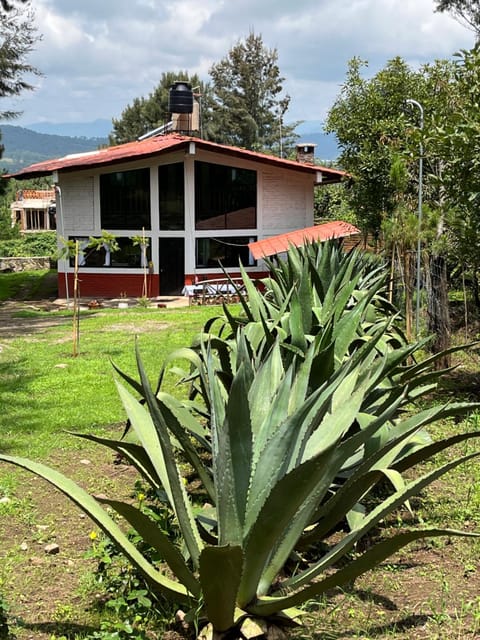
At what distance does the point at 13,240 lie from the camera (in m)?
44.1

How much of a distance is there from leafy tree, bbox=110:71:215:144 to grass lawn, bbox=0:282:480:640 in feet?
177

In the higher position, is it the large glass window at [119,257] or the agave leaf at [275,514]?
the large glass window at [119,257]

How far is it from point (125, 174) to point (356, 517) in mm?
20070

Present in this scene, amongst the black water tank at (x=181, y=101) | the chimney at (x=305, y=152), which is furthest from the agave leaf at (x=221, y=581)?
the chimney at (x=305, y=152)

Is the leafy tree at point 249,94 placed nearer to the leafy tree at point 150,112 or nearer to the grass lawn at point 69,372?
the leafy tree at point 150,112

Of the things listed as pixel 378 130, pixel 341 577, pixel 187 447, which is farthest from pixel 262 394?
→ pixel 378 130

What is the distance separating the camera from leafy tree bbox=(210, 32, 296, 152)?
58.6m

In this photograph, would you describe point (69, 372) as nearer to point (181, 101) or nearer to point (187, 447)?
point (187, 447)

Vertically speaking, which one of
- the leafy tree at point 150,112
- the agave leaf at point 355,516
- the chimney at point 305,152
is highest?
the leafy tree at point 150,112

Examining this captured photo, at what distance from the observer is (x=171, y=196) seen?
22141mm

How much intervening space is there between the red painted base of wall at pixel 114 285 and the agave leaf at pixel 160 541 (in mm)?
19579

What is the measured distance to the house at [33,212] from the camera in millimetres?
57969

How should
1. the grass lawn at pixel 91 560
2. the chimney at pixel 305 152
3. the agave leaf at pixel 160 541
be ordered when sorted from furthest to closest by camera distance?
the chimney at pixel 305 152 < the grass lawn at pixel 91 560 < the agave leaf at pixel 160 541

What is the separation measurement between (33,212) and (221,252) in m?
41.7
